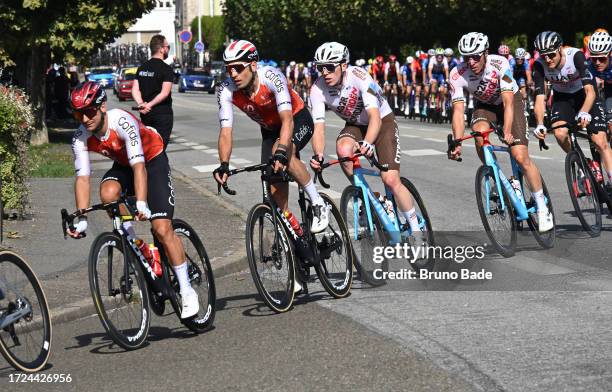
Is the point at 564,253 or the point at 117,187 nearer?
the point at 117,187

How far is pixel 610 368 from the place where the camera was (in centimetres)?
643

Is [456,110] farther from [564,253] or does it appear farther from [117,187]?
[117,187]

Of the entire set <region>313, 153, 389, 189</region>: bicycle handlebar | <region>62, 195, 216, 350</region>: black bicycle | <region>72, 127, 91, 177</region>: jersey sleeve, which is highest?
<region>72, 127, 91, 177</region>: jersey sleeve

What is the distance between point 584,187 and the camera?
11781 millimetres

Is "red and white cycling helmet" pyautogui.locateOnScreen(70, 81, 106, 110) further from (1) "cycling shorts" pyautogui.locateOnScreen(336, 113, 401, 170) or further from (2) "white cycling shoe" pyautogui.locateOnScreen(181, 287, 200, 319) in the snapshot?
(1) "cycling shorts" pyautogui.locateOnScreen(336, 113, 401, 170)

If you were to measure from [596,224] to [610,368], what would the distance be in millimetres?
5421

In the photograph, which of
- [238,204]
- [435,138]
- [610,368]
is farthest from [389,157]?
[435,138]

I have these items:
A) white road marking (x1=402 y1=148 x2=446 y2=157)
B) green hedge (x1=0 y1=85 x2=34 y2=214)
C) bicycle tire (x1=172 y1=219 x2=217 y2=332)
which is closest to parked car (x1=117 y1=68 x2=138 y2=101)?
white road marking (x1=402 y1=148 x2=446 y2=157)

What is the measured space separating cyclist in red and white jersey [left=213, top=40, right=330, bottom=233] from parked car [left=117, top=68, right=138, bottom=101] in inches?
1913

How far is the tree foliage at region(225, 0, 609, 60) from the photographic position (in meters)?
42.4

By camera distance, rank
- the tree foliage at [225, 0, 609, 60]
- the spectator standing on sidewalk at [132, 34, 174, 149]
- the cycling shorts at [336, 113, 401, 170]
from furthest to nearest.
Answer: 1. the tree foliage at [225, 0, 609, 60]
2. the spectator standing on sidewalk at [132, 34, 174, 149]
3. the cycling shorts at [336, 113, 401, 170]

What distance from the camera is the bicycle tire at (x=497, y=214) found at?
34.3 ft

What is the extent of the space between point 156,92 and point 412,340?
9455 millimetres

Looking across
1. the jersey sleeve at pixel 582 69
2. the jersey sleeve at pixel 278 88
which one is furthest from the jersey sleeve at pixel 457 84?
the jersey sleeve at pixel 278 88
